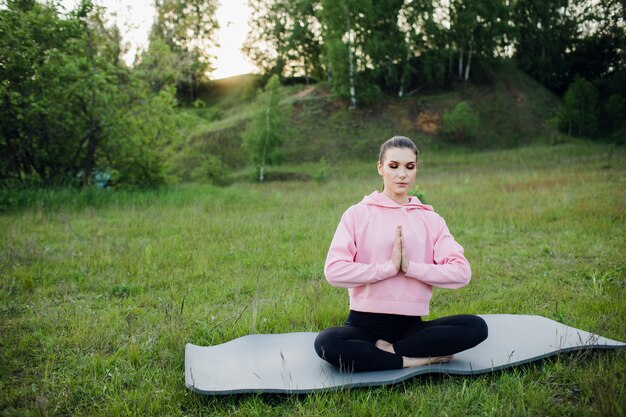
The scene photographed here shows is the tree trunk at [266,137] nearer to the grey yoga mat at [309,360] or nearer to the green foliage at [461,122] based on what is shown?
the green foliage at [461,122]

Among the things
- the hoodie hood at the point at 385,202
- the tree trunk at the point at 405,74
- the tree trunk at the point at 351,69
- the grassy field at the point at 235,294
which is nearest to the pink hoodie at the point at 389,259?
the hoodie hood at the point at 385,202

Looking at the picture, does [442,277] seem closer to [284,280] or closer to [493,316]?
[493,316]

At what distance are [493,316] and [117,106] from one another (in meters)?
13.2

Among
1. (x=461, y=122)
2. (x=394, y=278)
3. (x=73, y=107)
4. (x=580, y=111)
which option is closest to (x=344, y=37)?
→ (x=461, y=122)

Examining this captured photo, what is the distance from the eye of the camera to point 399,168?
3672 mm

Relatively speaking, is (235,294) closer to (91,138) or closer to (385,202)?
(385,202)

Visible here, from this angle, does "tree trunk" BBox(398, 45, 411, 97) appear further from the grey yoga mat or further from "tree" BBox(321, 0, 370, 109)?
the grey yoga mat

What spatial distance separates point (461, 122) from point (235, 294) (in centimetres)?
3258

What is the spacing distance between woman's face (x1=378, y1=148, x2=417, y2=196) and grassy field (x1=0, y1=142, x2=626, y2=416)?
4.90 ft

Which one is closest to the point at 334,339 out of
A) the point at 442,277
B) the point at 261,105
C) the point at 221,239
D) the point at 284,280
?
the point at 442,277

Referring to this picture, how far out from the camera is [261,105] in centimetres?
2659

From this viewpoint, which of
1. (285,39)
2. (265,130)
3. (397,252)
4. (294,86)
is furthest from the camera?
(285,39)

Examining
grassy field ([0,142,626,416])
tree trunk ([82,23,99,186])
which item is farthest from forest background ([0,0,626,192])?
grassy field ([0,142,626,416])

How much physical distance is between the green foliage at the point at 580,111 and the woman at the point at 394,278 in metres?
42.1
